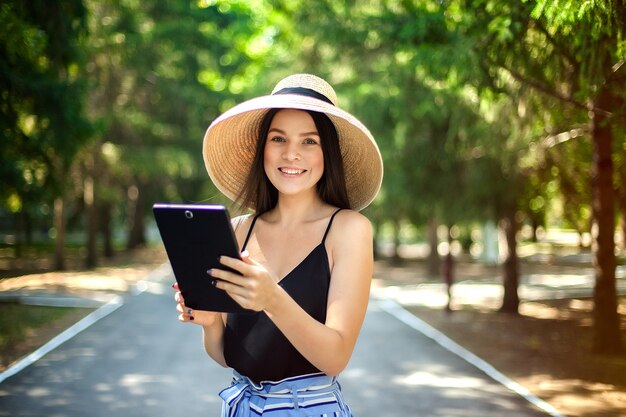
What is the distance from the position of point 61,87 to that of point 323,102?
1033cm

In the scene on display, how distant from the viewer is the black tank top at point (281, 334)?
212 cm

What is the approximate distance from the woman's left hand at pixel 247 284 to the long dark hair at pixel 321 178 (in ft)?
2.54

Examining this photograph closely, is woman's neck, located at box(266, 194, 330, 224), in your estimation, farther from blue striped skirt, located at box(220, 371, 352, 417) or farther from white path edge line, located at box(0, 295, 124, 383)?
white path edge line, located at box(0, 295, 124, 383)

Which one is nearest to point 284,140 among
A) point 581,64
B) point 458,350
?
point 581,64

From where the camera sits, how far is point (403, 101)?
1507 cm

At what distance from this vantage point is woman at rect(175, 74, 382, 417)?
80.0 inches

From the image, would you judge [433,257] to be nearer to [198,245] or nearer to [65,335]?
[65,335]

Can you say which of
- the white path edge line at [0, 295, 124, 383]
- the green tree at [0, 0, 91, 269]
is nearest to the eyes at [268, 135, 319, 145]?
the green tree at [0, 0, 91, 269]

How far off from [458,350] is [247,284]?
9.78 m

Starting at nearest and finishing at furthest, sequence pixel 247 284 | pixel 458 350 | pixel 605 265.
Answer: pixel 247 284
pixel 605 265
pixel 458 350

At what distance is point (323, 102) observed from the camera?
7.47ft

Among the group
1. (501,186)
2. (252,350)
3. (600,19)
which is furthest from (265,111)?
(501,186)

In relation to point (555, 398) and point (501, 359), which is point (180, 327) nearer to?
point (501, 359)

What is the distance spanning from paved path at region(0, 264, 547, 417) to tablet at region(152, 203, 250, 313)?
539 centimetres
